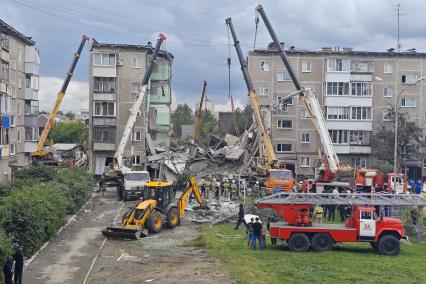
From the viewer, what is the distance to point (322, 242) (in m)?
22.9

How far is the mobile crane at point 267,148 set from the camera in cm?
4015

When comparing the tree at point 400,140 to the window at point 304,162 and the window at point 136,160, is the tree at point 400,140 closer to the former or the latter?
the window at point 304,162

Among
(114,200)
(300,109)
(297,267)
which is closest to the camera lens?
(297,267)

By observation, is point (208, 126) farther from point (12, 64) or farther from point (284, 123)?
point (12, 64)

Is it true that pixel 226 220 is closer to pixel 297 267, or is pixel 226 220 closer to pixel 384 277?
pixel 297 267

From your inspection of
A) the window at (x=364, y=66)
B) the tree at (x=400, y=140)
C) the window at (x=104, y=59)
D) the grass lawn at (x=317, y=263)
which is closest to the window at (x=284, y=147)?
the tree at (x=400, y=140)

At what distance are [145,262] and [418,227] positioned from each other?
517 inches

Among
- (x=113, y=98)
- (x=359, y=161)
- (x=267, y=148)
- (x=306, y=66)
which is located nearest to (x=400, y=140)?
(x=359, y=161)

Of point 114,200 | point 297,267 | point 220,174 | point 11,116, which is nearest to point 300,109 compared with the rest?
point 220,174

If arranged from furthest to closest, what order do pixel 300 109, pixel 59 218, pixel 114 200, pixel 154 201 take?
1. pixel 300 109
2. pixel 114 200
3. pixel 154 201
4. pixel 59 218

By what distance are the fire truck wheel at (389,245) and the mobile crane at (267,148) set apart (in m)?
16.8

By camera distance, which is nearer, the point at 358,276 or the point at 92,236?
the point at 358,276

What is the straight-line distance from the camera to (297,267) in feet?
64.7

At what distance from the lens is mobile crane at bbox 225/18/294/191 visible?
4015 centimetres
